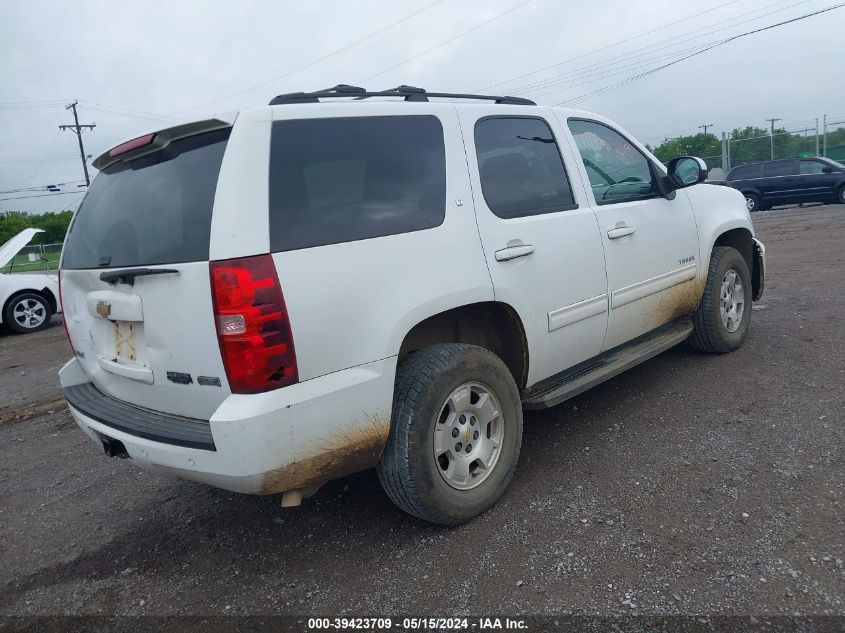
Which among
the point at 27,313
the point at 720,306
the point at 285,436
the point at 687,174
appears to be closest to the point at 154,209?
the point at 285,436

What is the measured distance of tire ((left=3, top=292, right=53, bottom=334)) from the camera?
999 cm

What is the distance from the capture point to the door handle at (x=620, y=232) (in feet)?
11.9

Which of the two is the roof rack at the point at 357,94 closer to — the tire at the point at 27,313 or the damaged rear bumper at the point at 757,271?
the damaged rear bumper at the point at 757,271

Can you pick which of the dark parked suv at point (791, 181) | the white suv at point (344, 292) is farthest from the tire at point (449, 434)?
the dark parked suv at point (791, 181)

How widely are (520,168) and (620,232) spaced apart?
2.58 feet

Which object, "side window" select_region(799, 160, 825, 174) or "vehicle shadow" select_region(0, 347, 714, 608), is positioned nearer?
"vehicle shadow" select_region(0, 347, 714, 608)

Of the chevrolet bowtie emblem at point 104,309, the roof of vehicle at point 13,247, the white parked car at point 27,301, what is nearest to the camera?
the chevrolet bowtie emblem at point 104,309

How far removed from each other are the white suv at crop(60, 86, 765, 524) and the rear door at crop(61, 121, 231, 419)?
1 centimetres

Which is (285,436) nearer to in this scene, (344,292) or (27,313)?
(344,292)

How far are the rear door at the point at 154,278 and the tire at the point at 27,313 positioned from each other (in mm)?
8369

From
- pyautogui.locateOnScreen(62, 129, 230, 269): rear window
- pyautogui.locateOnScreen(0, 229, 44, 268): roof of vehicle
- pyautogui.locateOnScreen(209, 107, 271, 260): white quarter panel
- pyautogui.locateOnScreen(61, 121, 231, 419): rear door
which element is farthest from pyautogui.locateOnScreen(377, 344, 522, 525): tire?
pyautogui.locateOnScreen(0, 229, 44, 268): roof of vehicle

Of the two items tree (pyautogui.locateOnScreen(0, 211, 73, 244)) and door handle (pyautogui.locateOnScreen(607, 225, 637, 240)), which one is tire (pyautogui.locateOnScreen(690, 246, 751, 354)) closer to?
door handle (pyautogui.locateOnScreen(607, 225, 637, 240))

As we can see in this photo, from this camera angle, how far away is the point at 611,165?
4023 millimetres

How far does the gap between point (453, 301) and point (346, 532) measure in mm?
1210
